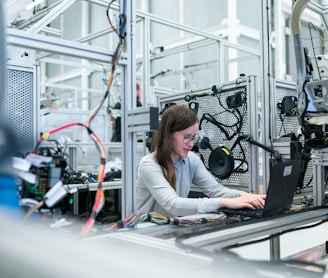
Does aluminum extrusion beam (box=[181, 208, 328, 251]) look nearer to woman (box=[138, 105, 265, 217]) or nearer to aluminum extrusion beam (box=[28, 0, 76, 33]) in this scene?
woman (box=[138, 105, 265, 217])

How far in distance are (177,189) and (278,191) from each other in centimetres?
59

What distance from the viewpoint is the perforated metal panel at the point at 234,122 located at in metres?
1.92

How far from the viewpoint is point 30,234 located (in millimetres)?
560

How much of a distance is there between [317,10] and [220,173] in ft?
3.92

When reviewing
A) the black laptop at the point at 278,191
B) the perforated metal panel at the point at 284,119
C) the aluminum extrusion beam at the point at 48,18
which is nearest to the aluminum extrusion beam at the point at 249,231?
the black laptop at the point at 278,191

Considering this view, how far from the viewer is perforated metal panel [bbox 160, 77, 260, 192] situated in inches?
75.6

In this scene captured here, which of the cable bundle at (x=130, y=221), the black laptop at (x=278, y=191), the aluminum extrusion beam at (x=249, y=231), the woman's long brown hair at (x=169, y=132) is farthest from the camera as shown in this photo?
the woman's long brown hair at (x=169, y=132)

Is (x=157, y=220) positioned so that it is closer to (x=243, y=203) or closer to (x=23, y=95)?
(x=243, y=203)

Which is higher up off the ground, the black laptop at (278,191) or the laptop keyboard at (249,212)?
the black laptop at (278,191)

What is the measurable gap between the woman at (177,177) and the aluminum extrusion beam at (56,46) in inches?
20.9

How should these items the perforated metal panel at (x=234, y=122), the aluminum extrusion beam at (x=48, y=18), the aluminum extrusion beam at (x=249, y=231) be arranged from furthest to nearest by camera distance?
1. the perforated metal panel at (x=234, y=122)
2. the aluminum extrusion beam at (x=48, y=18)
3. the aluminum extrusion beam at (x=249, y=231)

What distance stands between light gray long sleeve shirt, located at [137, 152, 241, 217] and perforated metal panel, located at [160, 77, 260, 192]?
252mm

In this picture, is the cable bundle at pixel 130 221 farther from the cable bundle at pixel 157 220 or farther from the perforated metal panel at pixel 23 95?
the perforated metal panel at pixel 23 95

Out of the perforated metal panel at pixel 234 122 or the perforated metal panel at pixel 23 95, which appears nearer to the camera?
the perforated metal panel at pixel 234 122
